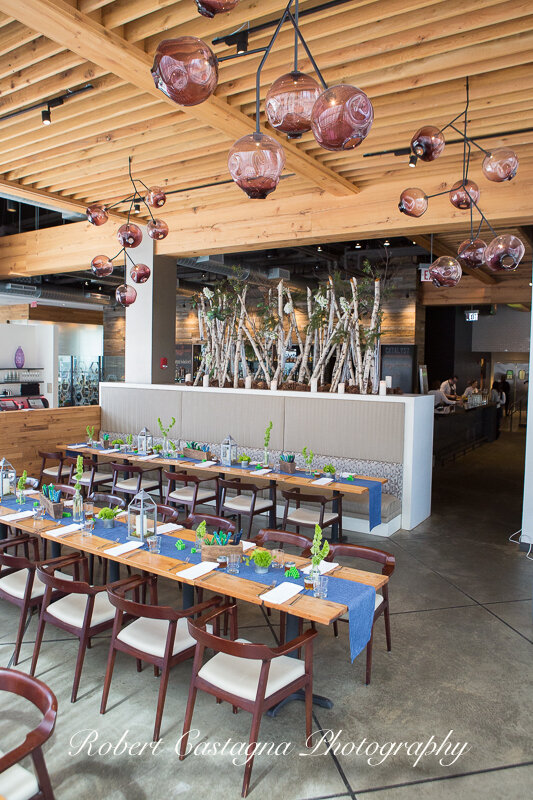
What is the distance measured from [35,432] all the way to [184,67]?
7609mm

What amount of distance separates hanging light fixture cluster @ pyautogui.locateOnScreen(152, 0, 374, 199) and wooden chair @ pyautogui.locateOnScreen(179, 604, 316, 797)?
218cm

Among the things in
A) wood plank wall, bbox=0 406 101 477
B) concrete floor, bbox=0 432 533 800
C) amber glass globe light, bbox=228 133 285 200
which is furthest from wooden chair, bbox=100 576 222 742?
wood plank wall, bbox=0 406 101 477

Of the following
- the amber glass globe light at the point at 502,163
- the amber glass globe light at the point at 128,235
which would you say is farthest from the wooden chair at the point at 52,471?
the amber glass globe light at the point at 502,163

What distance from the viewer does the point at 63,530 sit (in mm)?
4395

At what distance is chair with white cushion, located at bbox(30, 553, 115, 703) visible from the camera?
3.33 m

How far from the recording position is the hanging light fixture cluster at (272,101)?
2148 millimetres

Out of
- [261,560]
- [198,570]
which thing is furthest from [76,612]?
[261,560]

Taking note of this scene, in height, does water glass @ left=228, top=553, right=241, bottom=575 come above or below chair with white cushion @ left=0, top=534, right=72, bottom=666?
above

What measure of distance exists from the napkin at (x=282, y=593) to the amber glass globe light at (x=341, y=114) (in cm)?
236

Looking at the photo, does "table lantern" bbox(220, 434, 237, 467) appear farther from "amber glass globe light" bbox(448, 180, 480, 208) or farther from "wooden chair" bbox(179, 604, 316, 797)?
"wooden chair" bbox(179, 604, 316, 797)

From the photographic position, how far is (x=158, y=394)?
30.1 feet

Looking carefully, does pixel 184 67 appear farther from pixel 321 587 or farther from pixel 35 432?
pixel 35 432

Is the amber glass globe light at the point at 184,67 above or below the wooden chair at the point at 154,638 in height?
above

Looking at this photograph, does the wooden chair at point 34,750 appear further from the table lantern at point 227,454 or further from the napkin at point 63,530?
the table lantern at point 227,454
